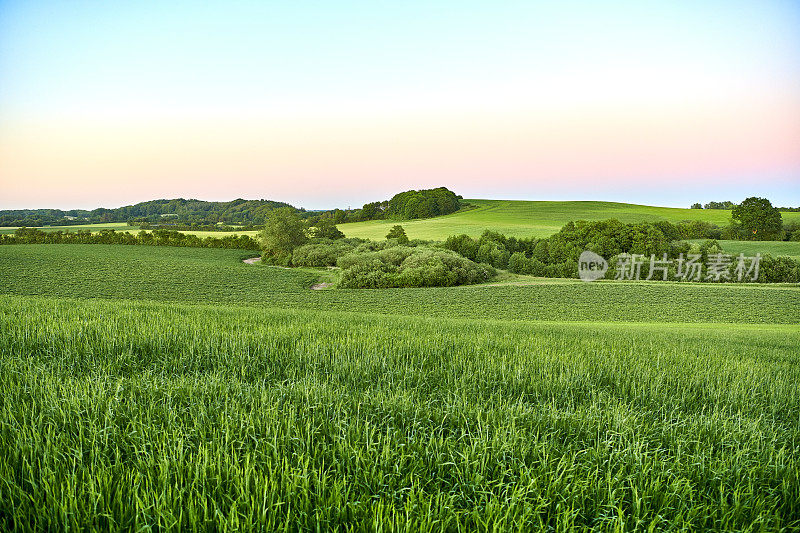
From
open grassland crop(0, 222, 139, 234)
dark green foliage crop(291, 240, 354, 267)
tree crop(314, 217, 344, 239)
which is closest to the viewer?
dark green foliage crop(291, 240, 354, 267)

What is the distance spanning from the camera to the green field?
1.85 meters

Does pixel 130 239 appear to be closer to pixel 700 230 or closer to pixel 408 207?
pixel 408 207

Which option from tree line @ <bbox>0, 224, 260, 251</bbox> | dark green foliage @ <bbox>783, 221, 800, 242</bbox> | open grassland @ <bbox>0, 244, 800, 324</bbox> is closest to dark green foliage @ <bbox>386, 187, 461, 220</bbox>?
tree line @ <bbox>0, 224, 260, 251</bbox>

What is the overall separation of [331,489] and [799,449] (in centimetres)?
324

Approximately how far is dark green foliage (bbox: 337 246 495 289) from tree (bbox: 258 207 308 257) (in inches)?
656

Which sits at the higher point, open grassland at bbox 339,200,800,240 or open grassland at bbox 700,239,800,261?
open grassland at bbox 339,200,800,240

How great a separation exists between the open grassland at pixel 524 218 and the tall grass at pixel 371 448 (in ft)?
181

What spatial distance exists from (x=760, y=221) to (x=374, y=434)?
67276 millimetres

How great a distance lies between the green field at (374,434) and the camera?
1854 millimetres

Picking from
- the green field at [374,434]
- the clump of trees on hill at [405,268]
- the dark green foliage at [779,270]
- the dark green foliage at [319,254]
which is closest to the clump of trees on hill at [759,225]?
the dark green foliage at [779,270]

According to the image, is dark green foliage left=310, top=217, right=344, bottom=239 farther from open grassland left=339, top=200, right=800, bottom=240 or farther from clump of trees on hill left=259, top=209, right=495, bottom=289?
clump of trees on hill left=259, top=209, right=495, bottom=289

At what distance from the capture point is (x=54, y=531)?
1.68 m

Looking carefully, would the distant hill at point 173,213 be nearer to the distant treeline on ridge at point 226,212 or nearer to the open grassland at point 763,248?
the distant treeline on ridge at point 226,212

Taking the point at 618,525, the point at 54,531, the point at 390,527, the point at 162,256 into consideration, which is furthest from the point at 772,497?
the point at 162,256
